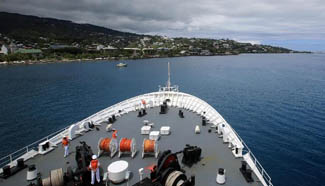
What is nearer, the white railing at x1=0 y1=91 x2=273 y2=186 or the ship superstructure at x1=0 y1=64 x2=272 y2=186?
the ship superstructure at x1=0 y1=64 x2=272 y2=186

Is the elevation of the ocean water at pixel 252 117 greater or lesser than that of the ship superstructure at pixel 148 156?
lesser

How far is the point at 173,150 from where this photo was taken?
10.6m

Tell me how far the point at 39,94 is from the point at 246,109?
148ft

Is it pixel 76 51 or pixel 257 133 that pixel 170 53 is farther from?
pixel 257 133

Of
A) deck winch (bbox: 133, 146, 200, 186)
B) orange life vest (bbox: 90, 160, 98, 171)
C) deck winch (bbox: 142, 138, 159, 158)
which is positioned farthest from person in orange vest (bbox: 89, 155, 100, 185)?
deck winch (bbox: 142, 138, 159, 158)

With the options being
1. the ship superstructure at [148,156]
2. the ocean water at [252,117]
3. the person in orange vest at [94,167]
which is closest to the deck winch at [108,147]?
the ship superstructure at [148,156]

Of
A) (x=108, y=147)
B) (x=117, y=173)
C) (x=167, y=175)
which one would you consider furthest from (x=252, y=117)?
(x=117, y=173)

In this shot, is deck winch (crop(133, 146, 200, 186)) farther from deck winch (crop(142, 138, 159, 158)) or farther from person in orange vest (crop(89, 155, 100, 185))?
deck winch (crop(142, 138, 159, 158))

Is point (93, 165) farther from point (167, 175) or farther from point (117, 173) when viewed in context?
point (167, 175)

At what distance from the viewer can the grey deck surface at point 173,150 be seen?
26.8ft

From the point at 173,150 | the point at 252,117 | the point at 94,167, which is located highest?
the point at 94,167

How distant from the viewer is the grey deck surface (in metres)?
8.17

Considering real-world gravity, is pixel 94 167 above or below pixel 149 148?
above

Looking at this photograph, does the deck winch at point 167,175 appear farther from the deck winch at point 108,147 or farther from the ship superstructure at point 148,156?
the deck winch at point 108,147
